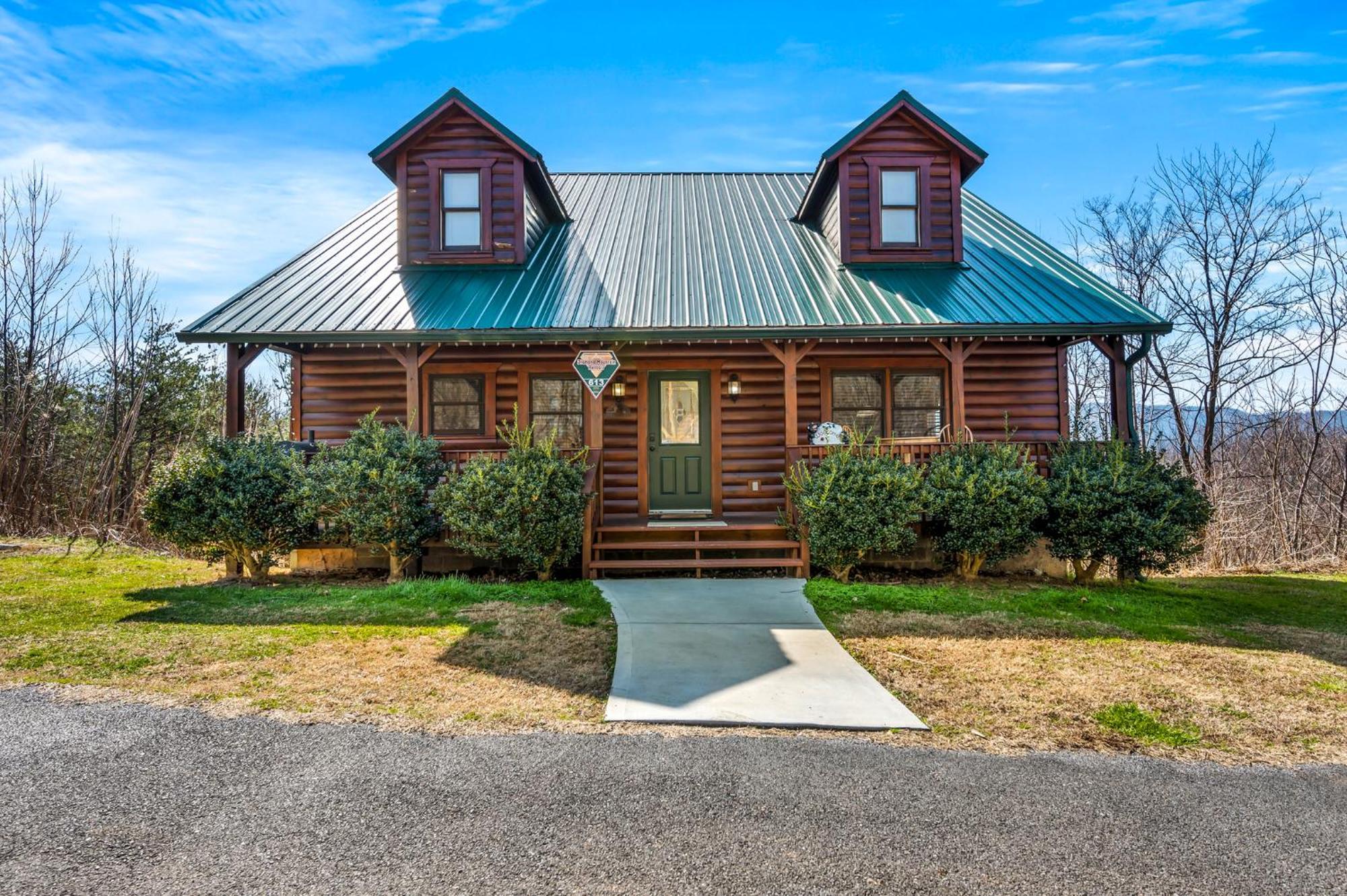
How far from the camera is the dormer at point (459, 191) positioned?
36.5 feet

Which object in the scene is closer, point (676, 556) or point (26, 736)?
point (26, 736)

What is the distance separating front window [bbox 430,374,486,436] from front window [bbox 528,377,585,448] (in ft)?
2.66

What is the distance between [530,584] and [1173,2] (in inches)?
496

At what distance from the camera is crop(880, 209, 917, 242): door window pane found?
37.0 ft

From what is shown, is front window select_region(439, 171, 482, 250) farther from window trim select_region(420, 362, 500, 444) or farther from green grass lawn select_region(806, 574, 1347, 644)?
green grass lawn select_region(806, 574, 1347, 644)

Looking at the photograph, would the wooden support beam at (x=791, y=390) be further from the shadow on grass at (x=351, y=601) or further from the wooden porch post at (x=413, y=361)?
the wooden porch post at (x=413, y=361)

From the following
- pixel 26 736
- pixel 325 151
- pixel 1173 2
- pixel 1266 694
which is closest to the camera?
pixel 26 736

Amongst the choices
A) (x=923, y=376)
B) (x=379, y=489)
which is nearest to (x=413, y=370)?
(x=379, y=489)

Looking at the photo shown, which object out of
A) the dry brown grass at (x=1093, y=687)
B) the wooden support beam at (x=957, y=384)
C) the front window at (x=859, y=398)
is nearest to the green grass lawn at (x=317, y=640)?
the dry brown grass at (x=1093, y=687)

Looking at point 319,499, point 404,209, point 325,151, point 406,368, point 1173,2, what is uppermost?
point 1173,2

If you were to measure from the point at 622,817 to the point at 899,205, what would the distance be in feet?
35.7

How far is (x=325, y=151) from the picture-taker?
13055mm

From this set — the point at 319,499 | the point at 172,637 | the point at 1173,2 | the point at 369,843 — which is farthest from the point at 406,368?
the point at 1173,2

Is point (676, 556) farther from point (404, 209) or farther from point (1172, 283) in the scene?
point (1172, 283)
